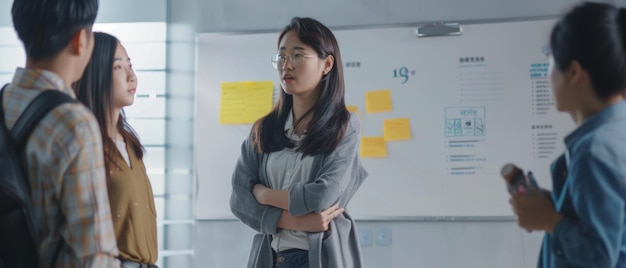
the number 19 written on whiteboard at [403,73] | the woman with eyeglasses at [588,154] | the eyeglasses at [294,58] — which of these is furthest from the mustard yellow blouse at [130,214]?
the number 19 written on whiteboard at [403,73]

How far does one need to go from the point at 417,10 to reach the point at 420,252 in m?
1.17

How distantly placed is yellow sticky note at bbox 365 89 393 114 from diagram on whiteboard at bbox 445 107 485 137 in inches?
11.3

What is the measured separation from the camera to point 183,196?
359 cm

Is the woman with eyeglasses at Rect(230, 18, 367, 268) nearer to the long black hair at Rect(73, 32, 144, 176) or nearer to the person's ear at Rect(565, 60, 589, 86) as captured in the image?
the long black hair at Rect(73, 32, 144, 176)

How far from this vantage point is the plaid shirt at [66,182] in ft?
4.25

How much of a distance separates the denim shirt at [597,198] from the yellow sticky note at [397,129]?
2.00 metres

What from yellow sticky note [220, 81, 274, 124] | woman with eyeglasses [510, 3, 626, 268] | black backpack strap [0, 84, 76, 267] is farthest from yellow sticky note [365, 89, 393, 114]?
black backpack strap [0, 84, 76, 267]

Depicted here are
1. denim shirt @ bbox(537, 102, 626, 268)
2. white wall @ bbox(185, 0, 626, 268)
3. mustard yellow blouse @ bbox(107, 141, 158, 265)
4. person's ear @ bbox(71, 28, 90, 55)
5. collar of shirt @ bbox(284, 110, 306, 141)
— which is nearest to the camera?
denim shirt @ bbox(537, 102, 626, 268)

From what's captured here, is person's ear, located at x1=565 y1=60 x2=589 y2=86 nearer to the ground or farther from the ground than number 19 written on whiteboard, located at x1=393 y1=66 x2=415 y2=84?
nearer to the ground

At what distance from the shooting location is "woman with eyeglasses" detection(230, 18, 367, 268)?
6.81 ft

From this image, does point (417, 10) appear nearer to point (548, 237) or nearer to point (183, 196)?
point (183, 196)

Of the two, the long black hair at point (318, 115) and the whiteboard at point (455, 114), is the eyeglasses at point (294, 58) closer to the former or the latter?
the long black hair at point (318, 115)

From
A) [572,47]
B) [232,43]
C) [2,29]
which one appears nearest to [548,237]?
[572,47]

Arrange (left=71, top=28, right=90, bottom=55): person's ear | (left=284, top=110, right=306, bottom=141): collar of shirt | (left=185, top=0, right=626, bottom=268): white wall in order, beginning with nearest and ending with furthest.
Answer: (left=71, top=28, right=90, bottom=55): person's ear, (left=284, top=110, right=306, bottom=141): collar of shirt, (left=185, top=0, right=626, bottom=268): white wall
